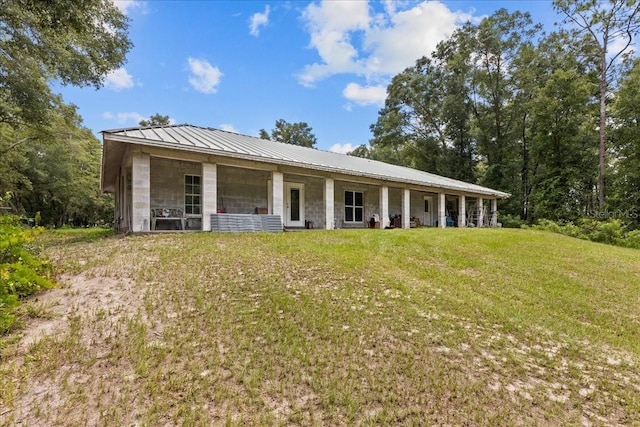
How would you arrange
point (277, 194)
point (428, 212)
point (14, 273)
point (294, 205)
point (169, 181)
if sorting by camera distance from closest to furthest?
point (14, 273)
point (169, 181)
point (277, 194)
point (294, 205)
point (428, 212)

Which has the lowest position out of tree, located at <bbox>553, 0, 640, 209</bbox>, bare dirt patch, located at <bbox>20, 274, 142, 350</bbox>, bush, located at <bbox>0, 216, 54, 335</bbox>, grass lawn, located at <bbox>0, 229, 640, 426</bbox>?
grass lawn, located at <bbox>0, 229, 640, 426</bbox>

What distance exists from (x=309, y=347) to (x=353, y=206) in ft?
44.0

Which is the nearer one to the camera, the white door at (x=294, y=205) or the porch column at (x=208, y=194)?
the porch column at (x=208, y=194)

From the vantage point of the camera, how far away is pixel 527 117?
26.0m

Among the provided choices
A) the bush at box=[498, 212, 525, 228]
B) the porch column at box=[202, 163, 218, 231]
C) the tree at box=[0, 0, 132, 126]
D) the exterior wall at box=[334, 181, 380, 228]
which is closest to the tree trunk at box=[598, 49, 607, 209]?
the bush at box=[498, 212, 525, 228]

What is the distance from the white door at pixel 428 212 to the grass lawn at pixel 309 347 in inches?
552

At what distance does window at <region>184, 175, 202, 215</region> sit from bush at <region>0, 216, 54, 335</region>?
21.9ft

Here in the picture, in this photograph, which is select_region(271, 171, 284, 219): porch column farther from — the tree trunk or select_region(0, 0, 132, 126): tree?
the tree trunk

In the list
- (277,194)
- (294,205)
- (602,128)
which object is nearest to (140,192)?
(277,194)

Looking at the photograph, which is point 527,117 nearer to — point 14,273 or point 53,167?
point 14,273

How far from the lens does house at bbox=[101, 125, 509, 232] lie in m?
9.30

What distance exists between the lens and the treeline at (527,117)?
63.7ft

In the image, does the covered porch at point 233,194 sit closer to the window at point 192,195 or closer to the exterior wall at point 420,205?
the window at point 192,195

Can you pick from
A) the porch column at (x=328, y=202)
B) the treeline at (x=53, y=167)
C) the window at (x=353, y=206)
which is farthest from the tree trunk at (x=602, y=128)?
the treeline at (x=53, y=167)
